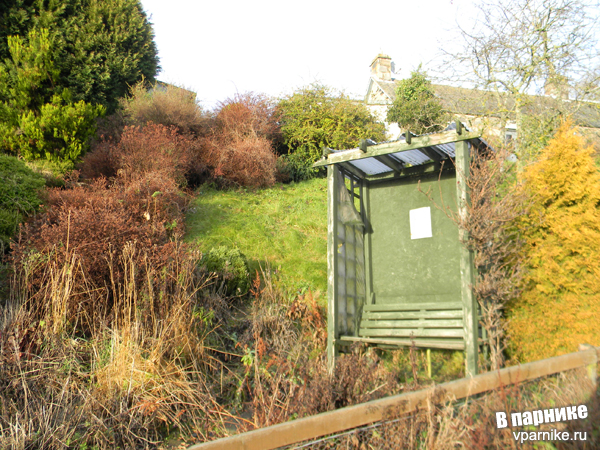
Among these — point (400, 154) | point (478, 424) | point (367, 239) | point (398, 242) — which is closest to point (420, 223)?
point (398, 242)

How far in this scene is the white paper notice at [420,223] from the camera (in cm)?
540

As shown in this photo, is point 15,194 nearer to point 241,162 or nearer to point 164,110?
point 241,162

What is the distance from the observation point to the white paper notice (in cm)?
540

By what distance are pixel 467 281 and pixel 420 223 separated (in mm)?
1325

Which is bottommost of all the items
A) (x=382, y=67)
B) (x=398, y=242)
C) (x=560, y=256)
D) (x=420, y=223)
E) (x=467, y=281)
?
(x=467, y=281)

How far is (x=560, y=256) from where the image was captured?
13.3ft

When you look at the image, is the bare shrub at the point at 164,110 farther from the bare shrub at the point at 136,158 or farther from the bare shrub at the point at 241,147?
the bare shrub at the point at 136,158

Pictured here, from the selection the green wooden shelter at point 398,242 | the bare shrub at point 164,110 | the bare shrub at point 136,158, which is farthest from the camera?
the bare shrub at point 164,110

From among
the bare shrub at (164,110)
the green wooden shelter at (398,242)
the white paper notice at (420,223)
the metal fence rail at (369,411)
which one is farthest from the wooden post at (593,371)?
the bare shrub at (164,110)

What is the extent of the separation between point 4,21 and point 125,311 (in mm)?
10003

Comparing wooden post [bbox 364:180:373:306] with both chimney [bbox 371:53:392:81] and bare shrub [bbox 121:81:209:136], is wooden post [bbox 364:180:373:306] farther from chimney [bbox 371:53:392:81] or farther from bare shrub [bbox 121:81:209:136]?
chimney [bbox 371:53:392:81]

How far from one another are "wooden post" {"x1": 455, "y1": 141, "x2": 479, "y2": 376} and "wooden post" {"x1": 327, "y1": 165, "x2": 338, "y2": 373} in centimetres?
140

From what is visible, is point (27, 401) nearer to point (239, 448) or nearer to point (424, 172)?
point (239, 448)

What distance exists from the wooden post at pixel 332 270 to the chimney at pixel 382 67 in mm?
19323
